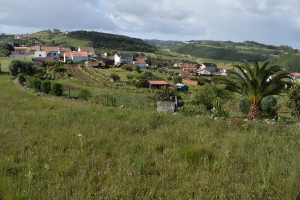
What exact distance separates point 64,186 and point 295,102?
594 inches

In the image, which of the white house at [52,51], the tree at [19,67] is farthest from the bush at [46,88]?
the white house at [52,51]

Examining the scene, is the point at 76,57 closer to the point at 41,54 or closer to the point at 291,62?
the point at 41,54

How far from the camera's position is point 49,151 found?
371 cm

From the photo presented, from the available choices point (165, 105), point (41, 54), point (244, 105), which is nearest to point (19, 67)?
point (165, 105)

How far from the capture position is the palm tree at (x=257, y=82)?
473 inches

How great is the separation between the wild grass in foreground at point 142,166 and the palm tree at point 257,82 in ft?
27.8

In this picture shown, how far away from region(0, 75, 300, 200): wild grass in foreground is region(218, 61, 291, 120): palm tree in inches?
333

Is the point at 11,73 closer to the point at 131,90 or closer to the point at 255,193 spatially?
the point at 131,90

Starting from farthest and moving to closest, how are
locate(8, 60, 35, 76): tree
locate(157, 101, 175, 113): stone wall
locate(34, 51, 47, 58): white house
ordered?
1. locate(34, 51, 47, 58): white house
2. locate(8, 60, 35, 76): tree
3. locate(157, 101, 175, 113): stone wall

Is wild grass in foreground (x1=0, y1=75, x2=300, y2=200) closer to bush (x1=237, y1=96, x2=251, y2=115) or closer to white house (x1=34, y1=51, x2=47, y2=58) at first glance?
bush (x1=237, y1=96, x2=251, y2=115)

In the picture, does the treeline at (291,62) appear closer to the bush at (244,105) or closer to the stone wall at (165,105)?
the bush at (244,105)

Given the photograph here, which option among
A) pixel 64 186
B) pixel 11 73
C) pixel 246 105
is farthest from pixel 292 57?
pixel 64 186

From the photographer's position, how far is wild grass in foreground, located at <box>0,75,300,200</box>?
2.52 metres

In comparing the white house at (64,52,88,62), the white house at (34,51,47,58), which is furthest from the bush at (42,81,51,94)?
the white house at (34,51,47,58)
